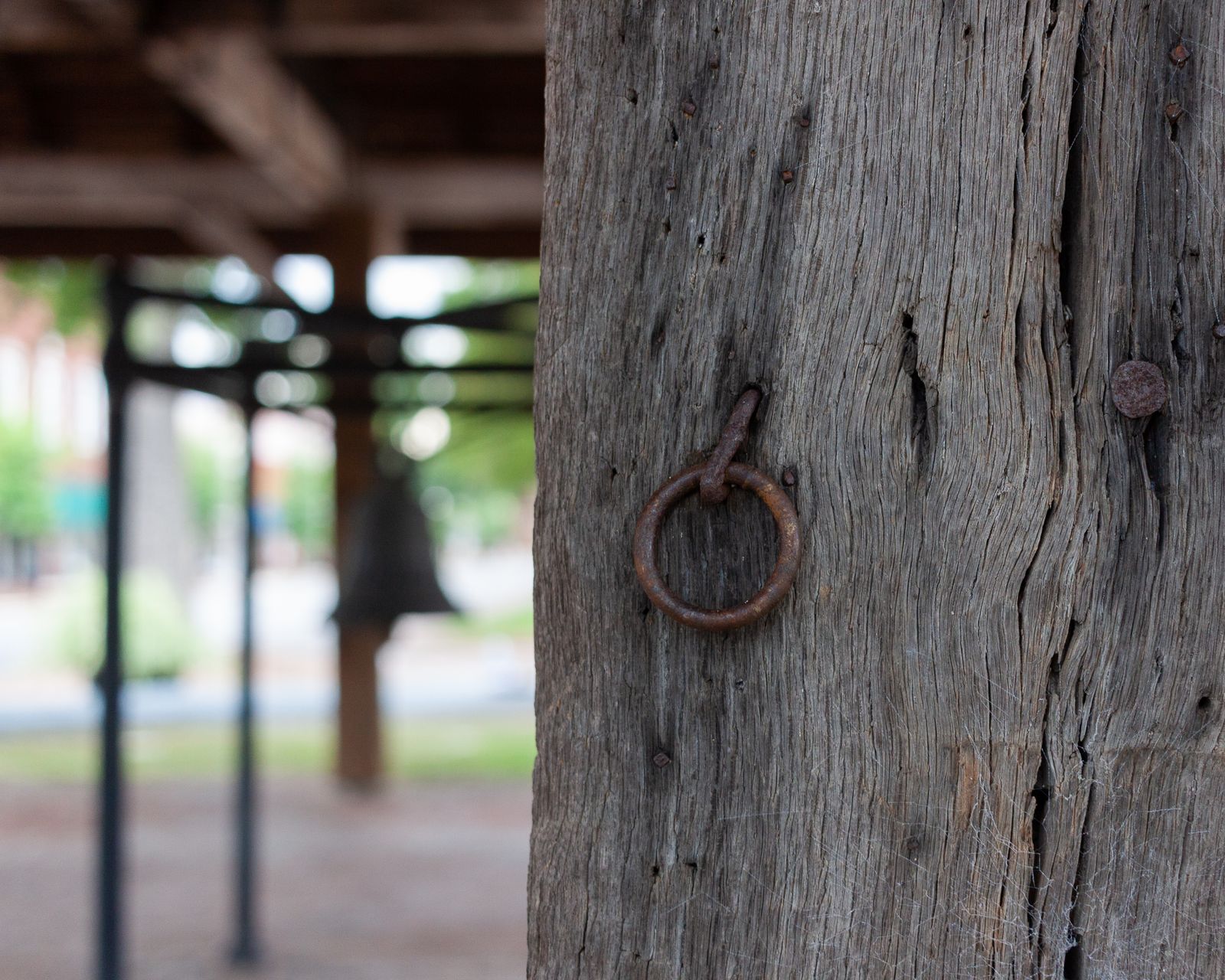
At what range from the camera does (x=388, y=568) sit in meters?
4.02

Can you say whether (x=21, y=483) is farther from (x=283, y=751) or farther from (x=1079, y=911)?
(x=1079, y=911)

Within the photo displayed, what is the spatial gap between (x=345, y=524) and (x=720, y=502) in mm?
5470

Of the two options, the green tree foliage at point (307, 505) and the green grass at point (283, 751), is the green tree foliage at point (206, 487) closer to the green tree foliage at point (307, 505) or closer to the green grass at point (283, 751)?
the green tree foliage at point (307, 505)

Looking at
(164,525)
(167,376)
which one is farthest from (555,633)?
(164,525)

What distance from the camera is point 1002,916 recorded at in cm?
84

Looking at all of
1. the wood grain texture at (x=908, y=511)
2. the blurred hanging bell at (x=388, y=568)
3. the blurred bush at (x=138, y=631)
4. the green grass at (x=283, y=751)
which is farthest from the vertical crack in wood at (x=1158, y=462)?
the blurred bush at (x=138, y=631)

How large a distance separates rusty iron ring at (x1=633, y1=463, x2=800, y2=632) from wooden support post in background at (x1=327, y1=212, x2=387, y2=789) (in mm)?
5457

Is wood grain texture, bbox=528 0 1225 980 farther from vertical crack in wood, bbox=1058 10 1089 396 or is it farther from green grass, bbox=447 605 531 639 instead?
green grass, bbox=447 605 531 639

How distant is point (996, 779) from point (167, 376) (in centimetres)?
277

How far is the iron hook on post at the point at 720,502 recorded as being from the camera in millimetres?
814

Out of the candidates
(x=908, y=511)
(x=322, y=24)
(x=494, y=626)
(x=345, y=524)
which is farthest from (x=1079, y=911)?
(x=494, y=626)

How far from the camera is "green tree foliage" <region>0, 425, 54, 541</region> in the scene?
69.2 ft

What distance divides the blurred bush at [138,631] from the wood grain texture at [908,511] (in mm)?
10308

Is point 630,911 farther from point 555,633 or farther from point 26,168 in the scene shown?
point 26,168
